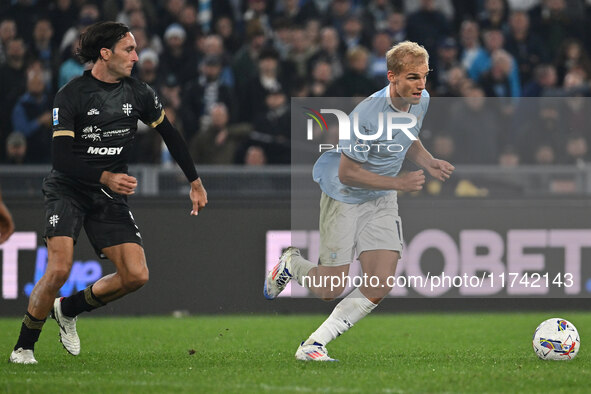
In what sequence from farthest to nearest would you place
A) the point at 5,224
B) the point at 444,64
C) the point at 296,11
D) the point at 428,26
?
the point at 428,26
the point at 296,11
the point at 444,64
the point at 5,224

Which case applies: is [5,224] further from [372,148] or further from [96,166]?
[372,148]

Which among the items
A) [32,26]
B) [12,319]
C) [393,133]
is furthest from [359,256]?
[32,26]

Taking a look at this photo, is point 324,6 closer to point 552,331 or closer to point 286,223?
point 286,223

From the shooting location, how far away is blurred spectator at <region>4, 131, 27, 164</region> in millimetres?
12703

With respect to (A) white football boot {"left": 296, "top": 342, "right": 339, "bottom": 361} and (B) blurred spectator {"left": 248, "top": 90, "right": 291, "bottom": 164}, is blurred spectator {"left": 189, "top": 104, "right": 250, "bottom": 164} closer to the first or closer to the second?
(B) blurred spectator {"left": 248, "top": 90, "right": 291, "bottom": 164}

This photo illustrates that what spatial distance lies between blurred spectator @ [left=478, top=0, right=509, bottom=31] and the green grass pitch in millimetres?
4978

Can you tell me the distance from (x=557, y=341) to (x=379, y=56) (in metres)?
7.39

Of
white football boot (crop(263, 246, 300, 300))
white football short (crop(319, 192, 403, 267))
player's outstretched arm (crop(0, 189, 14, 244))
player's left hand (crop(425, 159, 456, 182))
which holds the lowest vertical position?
white football boot (crop(263, 246, 300, 300))

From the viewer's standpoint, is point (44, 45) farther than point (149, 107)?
Yes

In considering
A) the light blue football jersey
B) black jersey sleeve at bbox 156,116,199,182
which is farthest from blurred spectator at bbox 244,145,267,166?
black jersey sleeve at bbox 156,116,199,182

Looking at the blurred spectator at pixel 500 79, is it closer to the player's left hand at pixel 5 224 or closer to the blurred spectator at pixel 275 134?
the blurred spectator at pixel 275 134

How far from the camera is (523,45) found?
15477 mm

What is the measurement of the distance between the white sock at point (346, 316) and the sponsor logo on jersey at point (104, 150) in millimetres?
1984

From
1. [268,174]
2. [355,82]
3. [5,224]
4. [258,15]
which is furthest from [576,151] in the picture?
[5,224]
